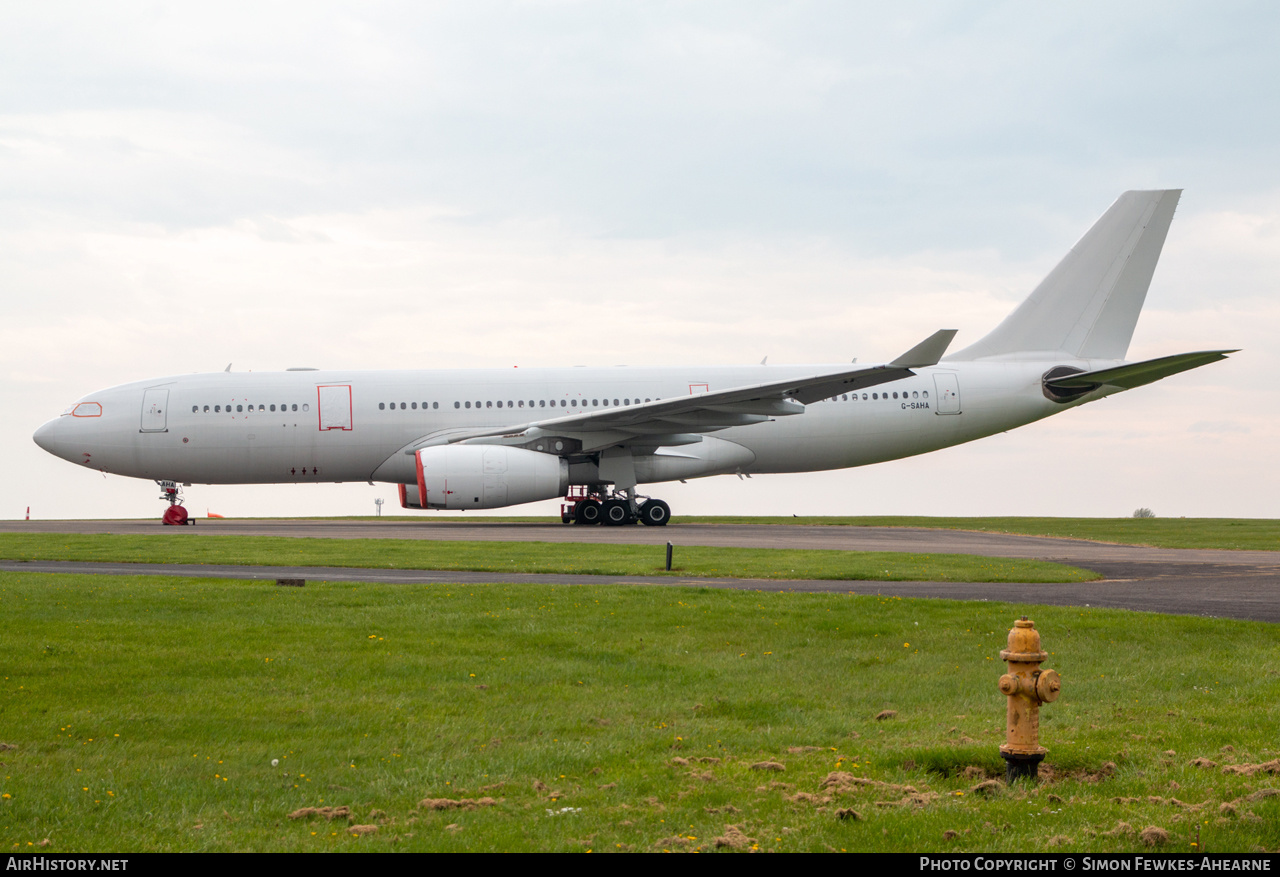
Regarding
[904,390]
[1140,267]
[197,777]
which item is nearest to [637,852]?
[197,777]

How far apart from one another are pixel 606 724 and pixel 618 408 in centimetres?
1905

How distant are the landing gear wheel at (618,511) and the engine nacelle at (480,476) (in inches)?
96.2

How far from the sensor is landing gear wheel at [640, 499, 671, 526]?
27500mm

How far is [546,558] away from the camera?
695 inches

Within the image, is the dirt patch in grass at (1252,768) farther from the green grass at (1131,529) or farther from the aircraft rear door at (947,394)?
the aircraft rear door at (947,394)

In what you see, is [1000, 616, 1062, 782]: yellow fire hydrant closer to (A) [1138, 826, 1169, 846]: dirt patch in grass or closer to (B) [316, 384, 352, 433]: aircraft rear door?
(A) [1138, 826, 1169, 846]: dirt patch in grass

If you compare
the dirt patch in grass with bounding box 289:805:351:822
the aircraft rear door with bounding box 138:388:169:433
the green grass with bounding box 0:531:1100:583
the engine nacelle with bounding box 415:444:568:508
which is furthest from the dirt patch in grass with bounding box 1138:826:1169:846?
the aircraft rear door with bounding box 138:388:169:433

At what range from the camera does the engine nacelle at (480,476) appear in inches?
976

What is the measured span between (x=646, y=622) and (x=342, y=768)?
4.95m

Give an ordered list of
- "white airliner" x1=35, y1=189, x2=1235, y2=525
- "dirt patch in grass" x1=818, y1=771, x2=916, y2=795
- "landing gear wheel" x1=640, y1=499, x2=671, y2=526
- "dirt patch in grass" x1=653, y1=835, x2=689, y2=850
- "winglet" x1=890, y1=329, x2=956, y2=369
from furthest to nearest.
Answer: "landing gear wheel" x1=640, y1=499, x2=671, y2=526, "white airliner" x1=35, y1=189, x2=1235, y2=525, "winglet" x1=890, y1=329, x2=956, y2=369, "dirt patch in grass" x1=818, y1=771, x2=916, y2=795, "dirt patch in grass" x1=653, y1=835, x2=689, y2=850

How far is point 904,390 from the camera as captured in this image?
94.6 feet

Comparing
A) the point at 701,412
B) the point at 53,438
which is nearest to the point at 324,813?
the point at 701,412

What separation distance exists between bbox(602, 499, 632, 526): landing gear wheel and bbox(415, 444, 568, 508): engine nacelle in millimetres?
2443

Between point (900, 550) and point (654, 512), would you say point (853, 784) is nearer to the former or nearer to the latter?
point (900, 550)
